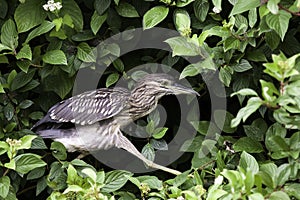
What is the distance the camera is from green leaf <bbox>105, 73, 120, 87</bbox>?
8.50ft

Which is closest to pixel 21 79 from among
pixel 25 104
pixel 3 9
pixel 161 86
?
pixel 25 104

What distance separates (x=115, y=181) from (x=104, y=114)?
1.07ft

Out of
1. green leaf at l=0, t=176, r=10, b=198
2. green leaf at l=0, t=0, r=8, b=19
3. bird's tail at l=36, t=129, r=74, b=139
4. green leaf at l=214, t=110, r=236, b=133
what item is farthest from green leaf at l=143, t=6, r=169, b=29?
green leaf at l=0, t=176, r=10, b=198

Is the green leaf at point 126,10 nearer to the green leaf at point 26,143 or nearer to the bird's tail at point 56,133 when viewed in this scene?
the bird's tail at point 56,133

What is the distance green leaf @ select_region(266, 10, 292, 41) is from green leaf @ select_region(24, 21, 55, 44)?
895 mm

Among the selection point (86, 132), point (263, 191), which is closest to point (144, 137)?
point (86, 132)

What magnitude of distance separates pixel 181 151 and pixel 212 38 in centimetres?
50

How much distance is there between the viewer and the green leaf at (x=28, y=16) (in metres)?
2.53

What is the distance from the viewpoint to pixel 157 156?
8.43 ft

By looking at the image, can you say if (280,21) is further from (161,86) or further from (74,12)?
(74,12)

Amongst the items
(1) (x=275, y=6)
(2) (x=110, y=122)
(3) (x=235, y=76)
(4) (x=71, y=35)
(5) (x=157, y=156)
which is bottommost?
(5) (x=157, y=156)

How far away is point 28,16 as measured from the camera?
2541 millimetres

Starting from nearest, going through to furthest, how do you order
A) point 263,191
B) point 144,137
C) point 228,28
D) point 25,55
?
1. point 263,191
2. point 228,28
3. point 25,55
4. point 144,137

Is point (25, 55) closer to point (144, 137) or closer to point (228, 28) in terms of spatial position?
point (144, 137)
